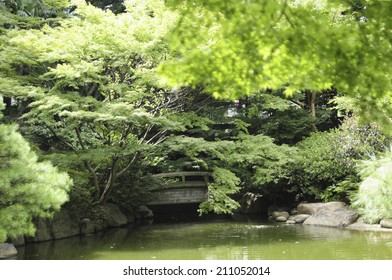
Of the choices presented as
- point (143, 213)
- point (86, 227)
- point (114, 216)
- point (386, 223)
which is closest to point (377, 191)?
point (386, 223)

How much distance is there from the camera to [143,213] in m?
15.7

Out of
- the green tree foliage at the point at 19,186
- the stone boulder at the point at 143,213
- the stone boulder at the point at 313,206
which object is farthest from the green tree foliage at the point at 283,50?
the stone boulder at the point at 143,213

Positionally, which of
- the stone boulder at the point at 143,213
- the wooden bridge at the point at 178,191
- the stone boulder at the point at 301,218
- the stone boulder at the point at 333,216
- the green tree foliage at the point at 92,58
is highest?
the green tree foliage at the point at 92,58

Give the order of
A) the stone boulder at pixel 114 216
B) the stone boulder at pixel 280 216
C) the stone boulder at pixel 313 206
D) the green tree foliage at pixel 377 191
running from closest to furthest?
the green tree foliage at pixel 377 191
the stone boulder at pixel 313 206
the stone boulder at pixel 114 216
the stone boulder at pixel 280 216

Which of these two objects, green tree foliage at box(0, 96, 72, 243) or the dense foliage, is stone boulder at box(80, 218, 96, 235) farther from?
green tree foliage at box(0, 96, 72, 243)

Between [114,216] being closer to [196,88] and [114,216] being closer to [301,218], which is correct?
[196,88]

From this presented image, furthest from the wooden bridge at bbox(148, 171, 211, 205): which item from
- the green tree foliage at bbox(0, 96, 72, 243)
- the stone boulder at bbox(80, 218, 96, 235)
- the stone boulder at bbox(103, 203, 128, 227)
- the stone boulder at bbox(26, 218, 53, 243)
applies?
the green tree foliage at bbox(0, 96, 72, 243)

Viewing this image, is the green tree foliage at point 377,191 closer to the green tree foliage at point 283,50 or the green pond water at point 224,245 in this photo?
the green pond water at point 224,245

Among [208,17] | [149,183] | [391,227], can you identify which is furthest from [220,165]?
[208,17]

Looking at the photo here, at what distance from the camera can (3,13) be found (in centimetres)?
1246

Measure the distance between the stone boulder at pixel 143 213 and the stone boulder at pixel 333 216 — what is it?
6131 mm

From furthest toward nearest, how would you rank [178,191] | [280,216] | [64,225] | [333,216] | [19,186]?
[178,191], [280,216], [333,216], [64,225], [19,186]

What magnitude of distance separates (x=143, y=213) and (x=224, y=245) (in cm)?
709

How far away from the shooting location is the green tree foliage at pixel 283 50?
6.98 ft
